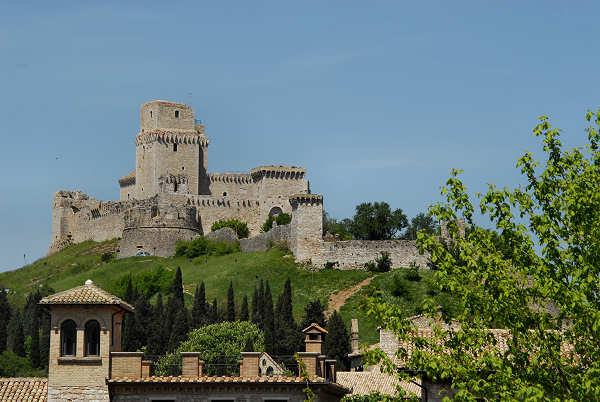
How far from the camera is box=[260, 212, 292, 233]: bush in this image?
125 meters

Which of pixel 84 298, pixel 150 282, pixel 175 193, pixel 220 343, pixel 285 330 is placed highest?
pixel 175 193

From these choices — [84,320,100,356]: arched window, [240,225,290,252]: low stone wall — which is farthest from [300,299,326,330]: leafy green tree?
Answer: [84,320,100,356]: arched window

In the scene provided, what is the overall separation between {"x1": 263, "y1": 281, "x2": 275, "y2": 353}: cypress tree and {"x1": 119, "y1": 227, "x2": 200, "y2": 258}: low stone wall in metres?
39.9

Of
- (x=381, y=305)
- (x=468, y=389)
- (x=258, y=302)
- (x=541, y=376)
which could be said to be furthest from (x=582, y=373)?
(x=258, y=302)

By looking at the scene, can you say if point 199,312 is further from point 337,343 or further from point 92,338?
point 92,338

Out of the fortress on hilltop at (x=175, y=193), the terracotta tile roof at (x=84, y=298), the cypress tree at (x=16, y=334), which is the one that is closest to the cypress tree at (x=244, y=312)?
the cypress tree at (x=16, y=334)

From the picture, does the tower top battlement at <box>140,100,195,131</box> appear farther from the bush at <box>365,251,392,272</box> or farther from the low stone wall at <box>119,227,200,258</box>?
the bush at <box>365,251,392,272</box>

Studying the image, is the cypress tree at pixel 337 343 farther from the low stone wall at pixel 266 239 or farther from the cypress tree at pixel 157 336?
the low stone wall at pixel 266 239

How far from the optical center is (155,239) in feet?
420

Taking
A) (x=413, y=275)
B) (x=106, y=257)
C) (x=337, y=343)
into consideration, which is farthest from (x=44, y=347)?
(x=106, y=257)

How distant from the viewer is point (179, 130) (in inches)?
5463

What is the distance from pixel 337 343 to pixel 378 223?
43.6 m

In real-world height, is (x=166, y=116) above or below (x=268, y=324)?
above

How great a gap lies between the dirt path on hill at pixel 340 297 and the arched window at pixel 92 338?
5169 centimetres
